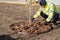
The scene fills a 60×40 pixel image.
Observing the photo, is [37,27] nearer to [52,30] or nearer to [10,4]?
[52,30]

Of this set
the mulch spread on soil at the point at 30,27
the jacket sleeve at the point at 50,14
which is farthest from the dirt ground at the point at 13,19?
the jacket sleeve at the point at 50,14

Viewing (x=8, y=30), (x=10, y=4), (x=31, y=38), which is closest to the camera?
(x=31, y=38)

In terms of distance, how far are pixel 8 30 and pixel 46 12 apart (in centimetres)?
157

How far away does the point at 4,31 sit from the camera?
905cm

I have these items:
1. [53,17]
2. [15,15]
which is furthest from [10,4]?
[53,17]

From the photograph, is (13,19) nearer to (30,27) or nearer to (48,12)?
(30,27)

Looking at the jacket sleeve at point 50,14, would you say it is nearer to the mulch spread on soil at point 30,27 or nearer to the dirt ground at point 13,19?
the mulch spread on soil at point 30,27

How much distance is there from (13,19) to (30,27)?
1.25 meters

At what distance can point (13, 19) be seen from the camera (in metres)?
10.3

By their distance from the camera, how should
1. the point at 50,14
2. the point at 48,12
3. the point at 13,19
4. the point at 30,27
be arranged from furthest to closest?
the point at 13,19 < the point at 48,12 < the point at 50,14 < the point at 30,27

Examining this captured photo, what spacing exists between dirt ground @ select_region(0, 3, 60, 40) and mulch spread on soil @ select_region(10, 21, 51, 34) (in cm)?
20

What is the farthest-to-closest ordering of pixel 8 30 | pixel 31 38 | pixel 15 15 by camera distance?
1. pixel 15 15
2. pixel 8 30
3. pixel 31 38

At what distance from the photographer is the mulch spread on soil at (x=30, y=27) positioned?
9.00 meters

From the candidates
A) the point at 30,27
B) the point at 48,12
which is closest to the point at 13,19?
the point at 30,27
